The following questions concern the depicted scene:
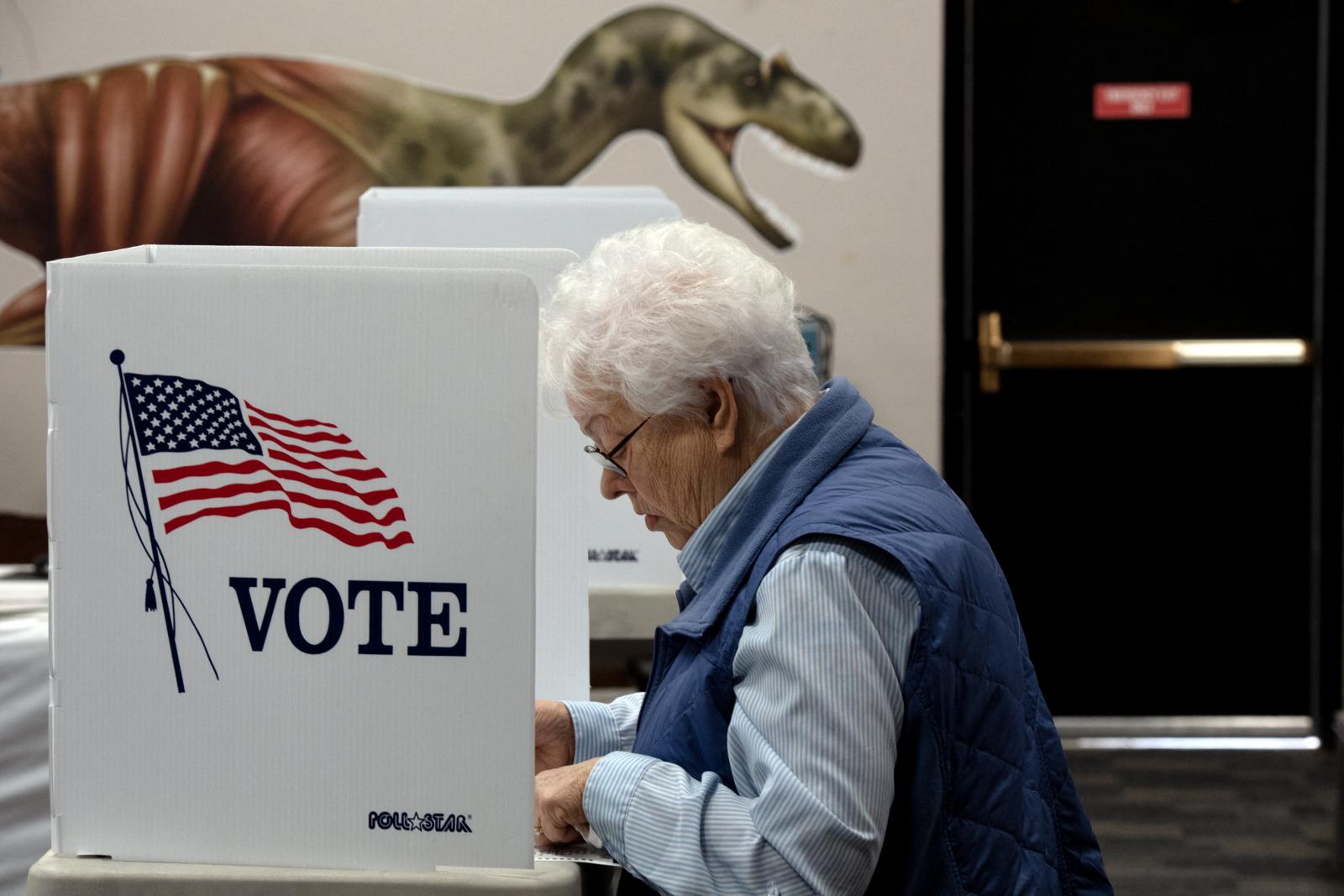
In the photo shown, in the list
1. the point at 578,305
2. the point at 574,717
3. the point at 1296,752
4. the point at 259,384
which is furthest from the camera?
the point at 1296,752

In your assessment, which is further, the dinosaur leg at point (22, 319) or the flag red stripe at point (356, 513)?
the dinosaur leg at point (22, 319)

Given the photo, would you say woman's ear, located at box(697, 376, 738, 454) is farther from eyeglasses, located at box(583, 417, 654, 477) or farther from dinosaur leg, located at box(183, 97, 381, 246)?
dinosaur leg, located at box(183, 97, 381, 246)

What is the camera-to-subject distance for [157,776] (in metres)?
0.97

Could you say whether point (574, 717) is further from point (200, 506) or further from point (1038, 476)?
point (1038, 476)

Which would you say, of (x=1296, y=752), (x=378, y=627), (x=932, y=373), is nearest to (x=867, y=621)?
(x=378, y=627)

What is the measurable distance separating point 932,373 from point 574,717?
282 cm

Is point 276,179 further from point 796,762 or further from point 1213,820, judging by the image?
point 796,762

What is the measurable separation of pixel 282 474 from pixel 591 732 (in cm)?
55

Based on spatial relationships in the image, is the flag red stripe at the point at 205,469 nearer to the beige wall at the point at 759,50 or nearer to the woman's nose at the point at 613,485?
the woman's nose at the point at 613,485

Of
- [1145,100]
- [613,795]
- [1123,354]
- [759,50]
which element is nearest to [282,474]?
[613,795]

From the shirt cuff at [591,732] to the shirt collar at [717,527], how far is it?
0.86 feet

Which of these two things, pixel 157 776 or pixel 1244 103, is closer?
pixel 157 776

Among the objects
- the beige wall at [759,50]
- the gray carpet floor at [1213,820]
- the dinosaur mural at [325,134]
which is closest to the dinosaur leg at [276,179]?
the dinosaur mural at [325,134]

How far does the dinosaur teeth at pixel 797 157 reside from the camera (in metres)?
3.98
